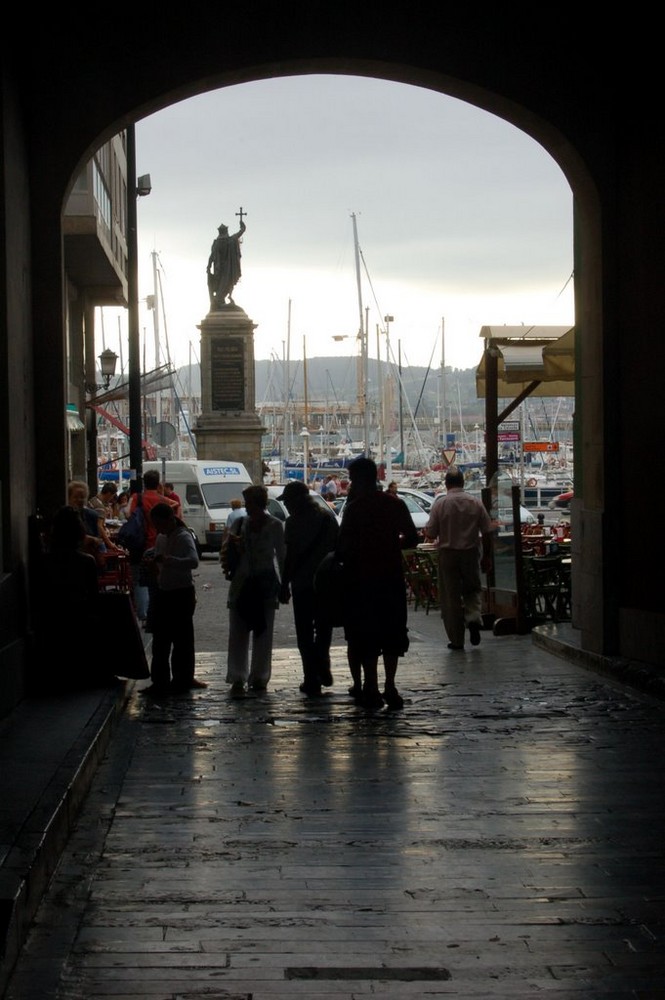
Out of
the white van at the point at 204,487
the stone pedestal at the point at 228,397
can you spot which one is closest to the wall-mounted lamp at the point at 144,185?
the white van at the point at 204,487

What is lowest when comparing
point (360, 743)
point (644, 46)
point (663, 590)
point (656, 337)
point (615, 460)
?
point (360, 743)

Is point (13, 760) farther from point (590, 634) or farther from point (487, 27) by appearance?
point (487, 27)

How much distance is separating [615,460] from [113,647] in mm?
4484

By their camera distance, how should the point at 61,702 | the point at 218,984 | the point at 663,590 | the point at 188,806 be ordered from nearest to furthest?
the point at 218,984 → the point at 188,806 → the point at 61,702 → the point at 663,590

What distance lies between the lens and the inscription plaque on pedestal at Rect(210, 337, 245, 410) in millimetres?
44156

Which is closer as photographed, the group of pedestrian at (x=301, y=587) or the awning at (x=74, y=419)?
the group of pedestrian at (x=301, y=587)

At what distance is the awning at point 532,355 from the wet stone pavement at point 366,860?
6.61 metres

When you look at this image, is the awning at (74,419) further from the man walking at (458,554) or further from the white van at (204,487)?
the man walking at (458,554)

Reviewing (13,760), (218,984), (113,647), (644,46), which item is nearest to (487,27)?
(644,46)

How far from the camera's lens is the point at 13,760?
7.80m

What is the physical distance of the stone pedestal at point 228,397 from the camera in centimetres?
4403

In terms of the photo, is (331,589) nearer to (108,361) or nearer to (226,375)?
(108,361)

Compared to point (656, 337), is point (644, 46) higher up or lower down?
higher up

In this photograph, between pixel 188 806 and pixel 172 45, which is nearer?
pixel 188 806
